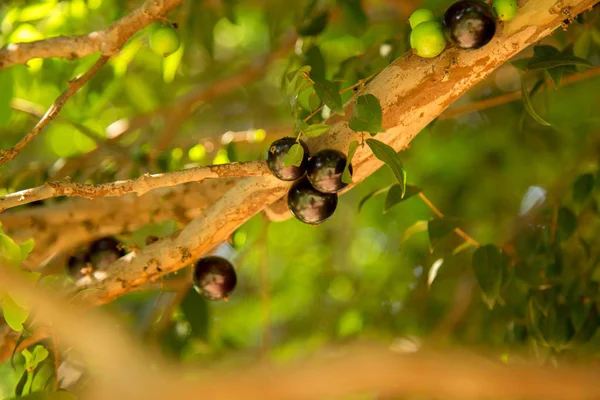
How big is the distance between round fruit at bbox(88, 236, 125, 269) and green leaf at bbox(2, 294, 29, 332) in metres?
0.73

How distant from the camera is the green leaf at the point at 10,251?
1.64 metres

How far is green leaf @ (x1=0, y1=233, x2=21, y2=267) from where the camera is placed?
1.64 meters

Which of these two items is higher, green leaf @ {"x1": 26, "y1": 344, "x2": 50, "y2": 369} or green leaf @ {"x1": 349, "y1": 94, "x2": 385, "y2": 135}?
green leaf @ {"x1": 349, "y1": 94, "x2": 385, "y2": 135}

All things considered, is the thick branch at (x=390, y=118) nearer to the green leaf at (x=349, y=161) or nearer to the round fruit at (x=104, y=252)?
the green leaf at (x=349, y=161)

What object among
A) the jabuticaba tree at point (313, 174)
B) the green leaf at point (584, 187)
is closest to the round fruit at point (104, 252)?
the jabuticaba tree at point (313, 174)

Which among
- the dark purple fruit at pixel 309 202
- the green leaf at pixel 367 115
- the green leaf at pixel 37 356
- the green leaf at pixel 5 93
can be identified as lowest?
the green leaf at pixel 37 356

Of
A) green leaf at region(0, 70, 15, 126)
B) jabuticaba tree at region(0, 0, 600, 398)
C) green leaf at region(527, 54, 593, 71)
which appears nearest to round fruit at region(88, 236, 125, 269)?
jabuticaba tree at region(0, 0, 600, 398)

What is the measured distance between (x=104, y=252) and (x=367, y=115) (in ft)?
3.83

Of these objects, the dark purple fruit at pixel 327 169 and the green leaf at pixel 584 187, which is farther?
the green leaf at pixel 584 187

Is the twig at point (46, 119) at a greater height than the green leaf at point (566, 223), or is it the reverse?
the twig at point (46, 119)

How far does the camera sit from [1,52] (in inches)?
79.2

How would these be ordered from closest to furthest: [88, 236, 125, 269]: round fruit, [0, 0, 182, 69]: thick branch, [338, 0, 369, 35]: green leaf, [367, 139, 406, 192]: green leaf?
1. [367, 139, 406, 192]: green leaf
2. [0, 0, 182, 69]: thick branch
3. [88, 236, 125, 269]: round fruit
4. [338, 0, 369, 35]: green leaf

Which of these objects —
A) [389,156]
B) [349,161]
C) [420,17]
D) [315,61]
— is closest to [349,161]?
[349,161]

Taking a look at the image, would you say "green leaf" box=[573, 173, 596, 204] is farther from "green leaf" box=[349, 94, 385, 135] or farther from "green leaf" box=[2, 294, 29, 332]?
"green leaf" box=[2, 294, 29, 332]
